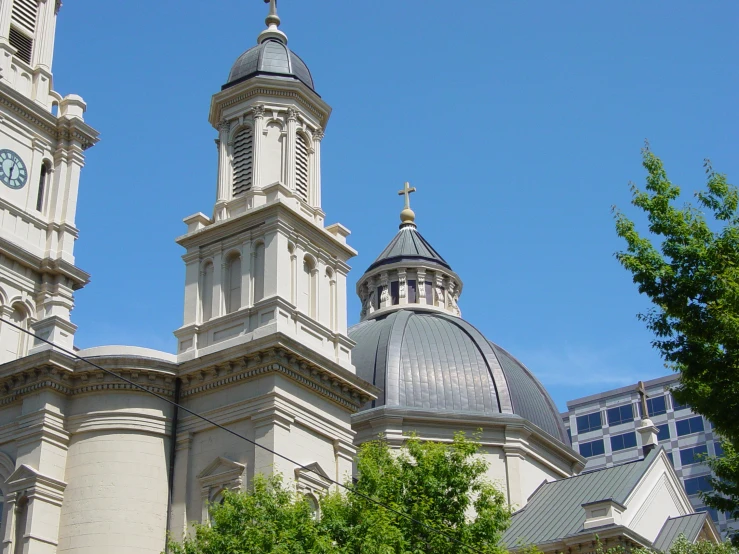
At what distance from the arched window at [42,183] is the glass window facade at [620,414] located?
62.6m

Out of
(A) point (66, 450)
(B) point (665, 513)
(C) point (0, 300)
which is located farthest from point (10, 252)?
(B) point (665, 513)

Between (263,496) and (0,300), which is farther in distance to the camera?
(0,300)

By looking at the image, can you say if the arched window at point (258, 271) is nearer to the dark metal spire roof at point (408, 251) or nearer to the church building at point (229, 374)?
the church building at point (229, 374)

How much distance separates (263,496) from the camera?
27.0 meters

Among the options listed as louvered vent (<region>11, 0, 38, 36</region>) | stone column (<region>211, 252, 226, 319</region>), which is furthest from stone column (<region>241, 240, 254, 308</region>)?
louvered vent (<region>11, 0, 38, 36</region>)

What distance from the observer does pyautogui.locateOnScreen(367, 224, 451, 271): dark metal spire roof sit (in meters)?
58.1

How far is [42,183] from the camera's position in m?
45.8

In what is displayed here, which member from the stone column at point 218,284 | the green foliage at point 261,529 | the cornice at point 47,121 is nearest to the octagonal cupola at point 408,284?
the cornice at point 47,121

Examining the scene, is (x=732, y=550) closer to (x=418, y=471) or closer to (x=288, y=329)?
(x=418, y=471)

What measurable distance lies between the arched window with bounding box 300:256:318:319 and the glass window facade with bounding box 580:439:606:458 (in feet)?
215

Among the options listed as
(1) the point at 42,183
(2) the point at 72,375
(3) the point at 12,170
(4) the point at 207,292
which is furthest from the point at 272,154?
(1) the point at 42,183

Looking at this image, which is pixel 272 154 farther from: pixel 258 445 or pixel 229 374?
pixel 258 445

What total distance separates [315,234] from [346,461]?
6879mm

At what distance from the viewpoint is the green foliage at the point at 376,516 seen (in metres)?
26.0
